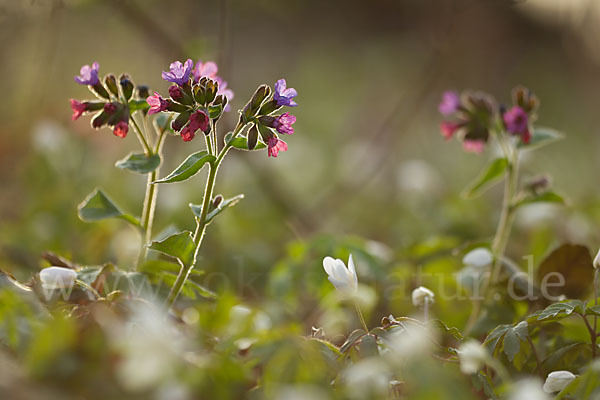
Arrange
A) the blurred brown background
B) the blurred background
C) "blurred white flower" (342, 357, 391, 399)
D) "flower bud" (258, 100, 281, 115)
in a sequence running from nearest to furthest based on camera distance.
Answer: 1. "blurred white flower" (342, 357, 391, 399)
2. "flower bud" (258, 100, 281, 115)
3. the blurred background
4. the blurred brown background

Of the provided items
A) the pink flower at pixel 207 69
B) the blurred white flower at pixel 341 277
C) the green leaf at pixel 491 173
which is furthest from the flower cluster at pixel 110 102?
the green leaf at pixel 491 173

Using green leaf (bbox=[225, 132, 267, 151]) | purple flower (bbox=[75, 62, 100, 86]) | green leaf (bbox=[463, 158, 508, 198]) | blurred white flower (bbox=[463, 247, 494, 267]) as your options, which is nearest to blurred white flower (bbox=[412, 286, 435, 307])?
blurred white flower (bbox=[463, 247, 494, 267])

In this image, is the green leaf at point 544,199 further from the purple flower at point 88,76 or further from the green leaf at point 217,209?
the purple flower at point 88,76

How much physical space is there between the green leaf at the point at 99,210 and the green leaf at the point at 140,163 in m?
0.07

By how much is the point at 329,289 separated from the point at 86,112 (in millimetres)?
642

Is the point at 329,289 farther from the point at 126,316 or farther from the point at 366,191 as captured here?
the point at 366,191

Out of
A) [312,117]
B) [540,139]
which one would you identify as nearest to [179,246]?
[540,139]

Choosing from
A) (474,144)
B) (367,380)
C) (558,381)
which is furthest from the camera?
(474,144)

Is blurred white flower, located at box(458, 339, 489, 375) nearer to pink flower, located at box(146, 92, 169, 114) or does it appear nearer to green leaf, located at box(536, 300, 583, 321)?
green leaf, located at box(536, 300, 583, 321)

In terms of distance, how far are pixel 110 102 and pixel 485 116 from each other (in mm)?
699

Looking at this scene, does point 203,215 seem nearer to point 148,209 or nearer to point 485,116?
point 148,209

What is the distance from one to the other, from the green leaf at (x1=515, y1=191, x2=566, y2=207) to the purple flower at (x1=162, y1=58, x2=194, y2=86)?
653mm

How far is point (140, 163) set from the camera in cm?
91

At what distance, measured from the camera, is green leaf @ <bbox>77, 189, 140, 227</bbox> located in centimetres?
92
